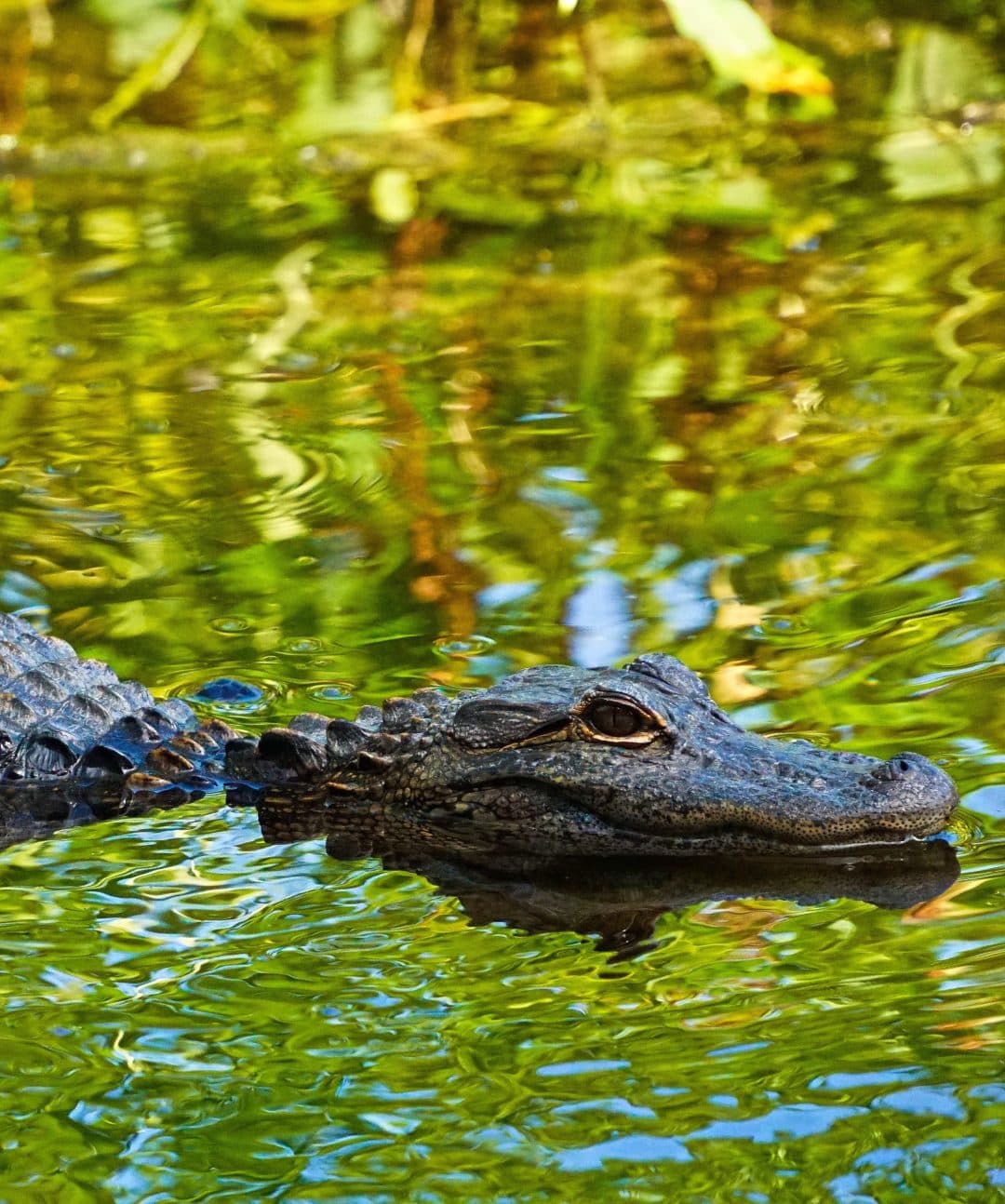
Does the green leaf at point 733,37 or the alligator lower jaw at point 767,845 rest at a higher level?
the green leaf at point 733,37

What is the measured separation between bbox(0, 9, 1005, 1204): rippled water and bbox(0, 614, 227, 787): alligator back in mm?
204

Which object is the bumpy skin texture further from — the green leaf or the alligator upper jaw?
the green leaf

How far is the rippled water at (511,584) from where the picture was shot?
3.53 metres

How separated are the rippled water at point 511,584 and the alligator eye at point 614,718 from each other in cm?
42

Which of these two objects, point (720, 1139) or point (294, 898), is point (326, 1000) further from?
point (720, 1139)

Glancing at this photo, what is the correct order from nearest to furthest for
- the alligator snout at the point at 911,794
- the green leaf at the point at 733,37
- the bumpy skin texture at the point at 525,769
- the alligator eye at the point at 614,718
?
the alligator snout at the point at 911,794 → the bumpy skin texture at the point at 525,769 → the alligator eye at the point at 614,718 → the green leaf at the point at 733,37

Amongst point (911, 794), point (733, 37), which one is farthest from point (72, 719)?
point (733, 37)

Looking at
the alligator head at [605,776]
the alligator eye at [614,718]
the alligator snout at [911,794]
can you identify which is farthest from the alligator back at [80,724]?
the alligator snout at [911,794]

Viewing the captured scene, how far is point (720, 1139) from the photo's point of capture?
11.1 feet

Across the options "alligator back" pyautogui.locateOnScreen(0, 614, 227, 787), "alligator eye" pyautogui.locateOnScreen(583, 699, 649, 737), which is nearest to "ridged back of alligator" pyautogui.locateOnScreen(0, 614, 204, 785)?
"alligator back" pyautogui.locateOnScreen(0, 614, 227, 787)

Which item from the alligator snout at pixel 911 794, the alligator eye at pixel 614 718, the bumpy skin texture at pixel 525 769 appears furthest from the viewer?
the alligator eye at pixel 614 718

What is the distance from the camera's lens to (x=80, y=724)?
5457 millimetres

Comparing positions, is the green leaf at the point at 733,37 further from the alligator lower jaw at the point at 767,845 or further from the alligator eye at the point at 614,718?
the alligator lower jaw at the point at 767,845

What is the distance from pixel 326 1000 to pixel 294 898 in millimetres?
565
